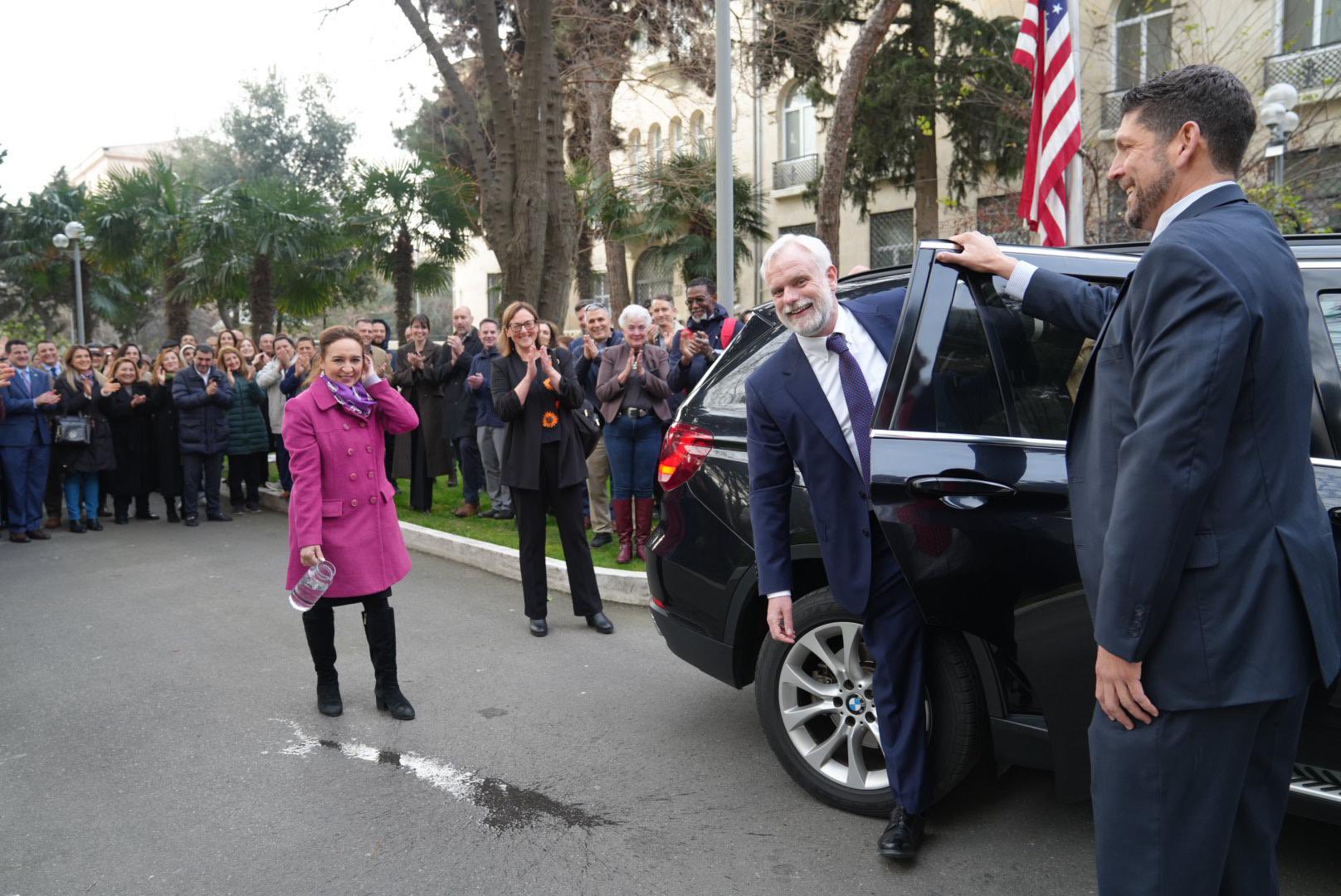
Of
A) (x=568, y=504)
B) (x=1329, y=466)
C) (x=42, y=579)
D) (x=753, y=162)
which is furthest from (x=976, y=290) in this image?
(x=753, y=162)

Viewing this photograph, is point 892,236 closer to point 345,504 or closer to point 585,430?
point 585,430

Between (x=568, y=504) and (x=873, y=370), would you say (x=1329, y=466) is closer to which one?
(x=873, y=370)

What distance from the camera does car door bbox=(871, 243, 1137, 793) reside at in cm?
304

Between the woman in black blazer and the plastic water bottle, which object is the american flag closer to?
the woman in black blazer

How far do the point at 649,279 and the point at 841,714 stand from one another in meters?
29.4

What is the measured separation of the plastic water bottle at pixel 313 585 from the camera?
15.5 ft

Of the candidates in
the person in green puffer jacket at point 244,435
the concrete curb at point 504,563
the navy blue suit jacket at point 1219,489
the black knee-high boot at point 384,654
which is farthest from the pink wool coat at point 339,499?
the person in green puffer jacket at point 244,435

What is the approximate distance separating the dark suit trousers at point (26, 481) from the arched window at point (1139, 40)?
670 inches

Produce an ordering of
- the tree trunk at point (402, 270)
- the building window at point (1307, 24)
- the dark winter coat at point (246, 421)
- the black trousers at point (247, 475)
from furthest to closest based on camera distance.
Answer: the tree trunk at point (402, 270)
the building window at point (1307, 24)
the black trousers at point (247, 475)
the dark winter coat at point (246, 421)

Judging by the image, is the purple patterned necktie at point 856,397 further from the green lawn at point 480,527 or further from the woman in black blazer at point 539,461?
the green lawn at point 480,527

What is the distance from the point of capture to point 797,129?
2880 centimetres

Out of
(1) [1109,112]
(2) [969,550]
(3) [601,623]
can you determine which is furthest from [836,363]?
(1) [1109,112]

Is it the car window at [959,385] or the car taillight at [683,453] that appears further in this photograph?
the car taillight at [683,453]

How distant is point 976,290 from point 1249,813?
1824 mm
